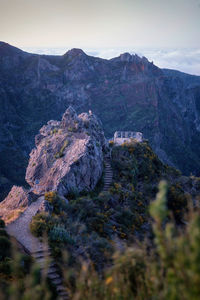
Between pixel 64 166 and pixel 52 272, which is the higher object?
pixel 64 166

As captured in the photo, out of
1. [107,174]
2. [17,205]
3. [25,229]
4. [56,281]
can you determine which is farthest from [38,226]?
[107,174]

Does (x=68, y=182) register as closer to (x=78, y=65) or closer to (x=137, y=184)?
(x=137, y=184)

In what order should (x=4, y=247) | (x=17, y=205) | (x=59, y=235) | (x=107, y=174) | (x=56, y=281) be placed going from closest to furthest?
(x=56, y=281), (x=4, y=247), (x=59, y=235), (x=17, y=205), (x=107, y=174)

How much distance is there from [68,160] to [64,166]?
0.86 m

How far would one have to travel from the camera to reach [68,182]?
20453mm

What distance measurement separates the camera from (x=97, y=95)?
14662cm

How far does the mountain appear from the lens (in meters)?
129

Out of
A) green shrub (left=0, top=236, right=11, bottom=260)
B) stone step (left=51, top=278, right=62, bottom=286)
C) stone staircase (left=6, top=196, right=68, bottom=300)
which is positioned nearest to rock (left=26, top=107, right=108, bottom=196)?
stone staircase (left=6, top=196, right=68, bottom=300)

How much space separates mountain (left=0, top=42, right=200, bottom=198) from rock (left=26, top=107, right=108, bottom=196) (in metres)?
94.0

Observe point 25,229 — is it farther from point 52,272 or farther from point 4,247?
point 52,272

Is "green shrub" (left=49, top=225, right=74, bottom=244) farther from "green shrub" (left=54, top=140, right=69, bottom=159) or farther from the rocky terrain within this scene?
→ "green shrub" (left=54, top=140, right=69, bottom=159)

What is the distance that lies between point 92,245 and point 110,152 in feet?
56.6

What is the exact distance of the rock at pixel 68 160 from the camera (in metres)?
20.9

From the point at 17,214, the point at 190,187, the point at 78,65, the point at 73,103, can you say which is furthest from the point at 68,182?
the point at 78,65
